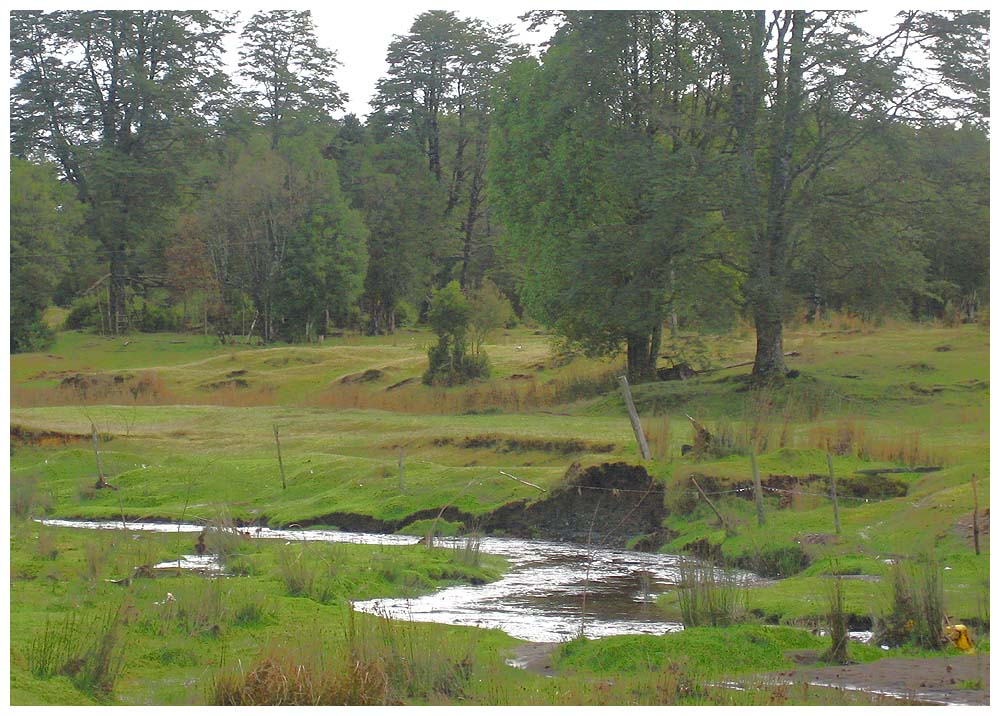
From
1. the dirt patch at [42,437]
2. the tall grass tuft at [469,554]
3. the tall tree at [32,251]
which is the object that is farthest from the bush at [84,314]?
the tall grass tuft at [469,554]

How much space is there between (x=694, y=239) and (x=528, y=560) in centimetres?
1691

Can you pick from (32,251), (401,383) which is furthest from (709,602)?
(32,251)

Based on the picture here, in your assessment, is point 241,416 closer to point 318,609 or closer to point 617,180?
point 617,180

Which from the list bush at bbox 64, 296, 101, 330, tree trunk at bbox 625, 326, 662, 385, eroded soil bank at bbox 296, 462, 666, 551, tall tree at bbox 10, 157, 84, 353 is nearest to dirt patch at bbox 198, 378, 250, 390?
tall tree at bbox 10, 157, 84, 353

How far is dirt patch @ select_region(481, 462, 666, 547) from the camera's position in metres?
21.7

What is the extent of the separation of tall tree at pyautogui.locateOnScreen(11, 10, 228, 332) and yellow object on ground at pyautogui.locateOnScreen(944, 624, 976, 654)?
55.2m

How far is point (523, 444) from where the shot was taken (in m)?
28.4

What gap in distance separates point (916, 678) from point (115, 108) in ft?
201

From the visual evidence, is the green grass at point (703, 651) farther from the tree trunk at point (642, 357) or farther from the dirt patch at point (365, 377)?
the dirt patch at point (365, 377)

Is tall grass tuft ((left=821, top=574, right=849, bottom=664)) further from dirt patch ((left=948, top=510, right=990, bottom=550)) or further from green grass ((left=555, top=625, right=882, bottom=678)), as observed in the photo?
dirt patch ((left=948, top=510, right=990, bottom=550))

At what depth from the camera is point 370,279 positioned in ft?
227

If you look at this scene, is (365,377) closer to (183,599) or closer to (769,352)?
(769,352)

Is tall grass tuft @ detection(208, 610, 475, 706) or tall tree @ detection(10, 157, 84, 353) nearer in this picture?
tall grass tuft @ detection(208, 610, 475, 706)

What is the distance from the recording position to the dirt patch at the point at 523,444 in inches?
1074
